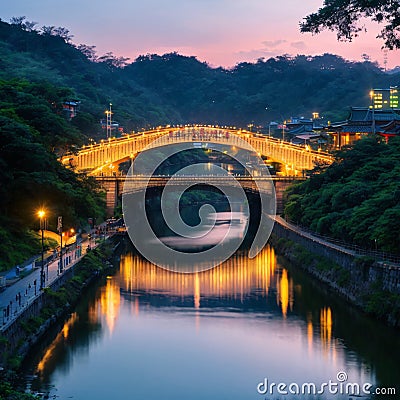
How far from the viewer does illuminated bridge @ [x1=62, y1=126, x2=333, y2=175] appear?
8125 cm

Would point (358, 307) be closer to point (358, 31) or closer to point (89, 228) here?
point (358, 31)

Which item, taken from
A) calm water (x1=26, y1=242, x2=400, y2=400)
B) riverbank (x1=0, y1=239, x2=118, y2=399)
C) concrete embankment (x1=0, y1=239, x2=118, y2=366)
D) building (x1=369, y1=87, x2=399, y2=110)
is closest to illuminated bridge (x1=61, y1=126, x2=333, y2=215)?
concrete embankment (x1=0, y1=239, x2=118, y2=366)

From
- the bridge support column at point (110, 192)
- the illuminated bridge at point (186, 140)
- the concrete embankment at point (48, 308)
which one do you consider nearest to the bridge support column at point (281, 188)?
the illuminated bridge at point (186, 140)

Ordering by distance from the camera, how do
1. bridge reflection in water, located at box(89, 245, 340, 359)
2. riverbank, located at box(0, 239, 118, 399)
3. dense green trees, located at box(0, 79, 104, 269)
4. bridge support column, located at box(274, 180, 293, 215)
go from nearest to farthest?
riverbank, located at box(0, 239, 118, 399)
bridge reflection in water, located at box(89, 245, 340, 359)
dense green trees, located at box(0, 79, 104, 269)
bridge support column, located at box(274, 180, 293, 215)

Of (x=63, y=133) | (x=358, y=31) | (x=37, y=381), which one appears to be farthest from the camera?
(x=63, y=133)

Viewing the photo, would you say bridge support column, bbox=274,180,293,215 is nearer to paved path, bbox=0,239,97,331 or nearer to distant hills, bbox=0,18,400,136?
distant hills, bbox=0,18,400,136

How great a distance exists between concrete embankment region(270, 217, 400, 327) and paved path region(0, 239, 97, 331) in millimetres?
13551

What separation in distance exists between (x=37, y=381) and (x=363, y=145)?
36.4 meters

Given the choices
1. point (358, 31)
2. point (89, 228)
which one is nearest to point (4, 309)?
point (358, 31)

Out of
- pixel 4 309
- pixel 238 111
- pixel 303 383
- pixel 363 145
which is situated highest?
pixel 238 111

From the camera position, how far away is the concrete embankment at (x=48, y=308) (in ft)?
87.7

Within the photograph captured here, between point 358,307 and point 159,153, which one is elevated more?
point 159,153

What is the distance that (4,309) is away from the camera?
27859 millimetres

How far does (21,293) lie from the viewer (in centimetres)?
3250
